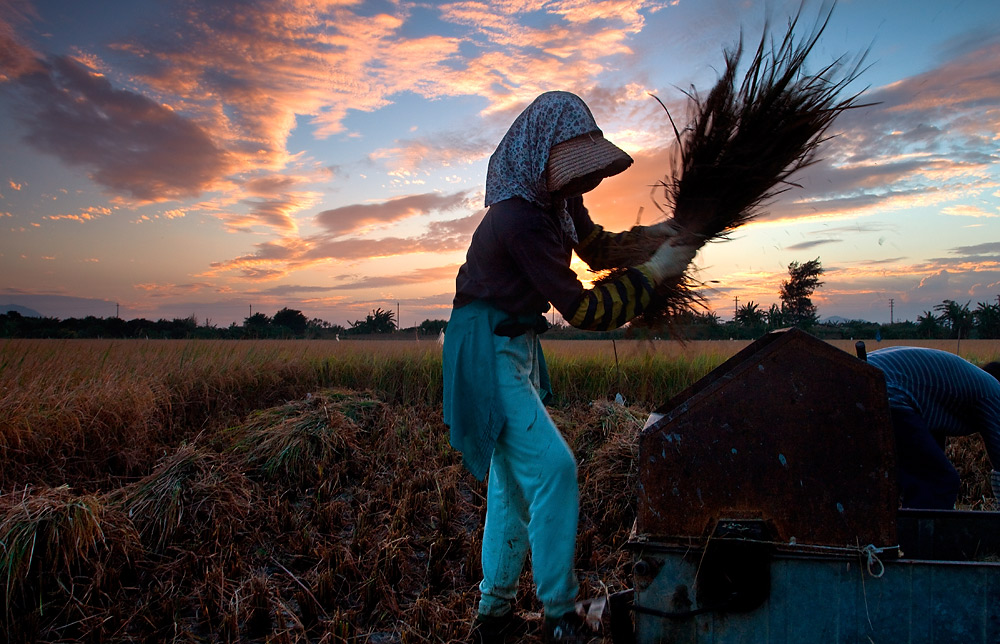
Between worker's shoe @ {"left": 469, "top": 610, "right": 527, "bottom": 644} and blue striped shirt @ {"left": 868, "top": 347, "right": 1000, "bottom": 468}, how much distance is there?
193 cm

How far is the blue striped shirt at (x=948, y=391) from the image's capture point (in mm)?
2799

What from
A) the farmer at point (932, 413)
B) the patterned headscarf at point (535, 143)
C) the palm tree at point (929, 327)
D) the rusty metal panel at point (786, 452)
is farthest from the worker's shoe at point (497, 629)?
the palm tree at point (929, 327)

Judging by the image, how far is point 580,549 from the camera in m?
3.17

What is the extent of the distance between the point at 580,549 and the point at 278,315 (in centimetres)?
3424

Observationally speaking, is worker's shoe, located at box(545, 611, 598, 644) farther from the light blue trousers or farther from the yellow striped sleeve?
the yellow striped sleeve

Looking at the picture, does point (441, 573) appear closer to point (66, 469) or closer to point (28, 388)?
point (66, 469)

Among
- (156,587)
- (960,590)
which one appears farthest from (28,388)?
(960,590)

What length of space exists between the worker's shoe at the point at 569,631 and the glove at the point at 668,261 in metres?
1.12

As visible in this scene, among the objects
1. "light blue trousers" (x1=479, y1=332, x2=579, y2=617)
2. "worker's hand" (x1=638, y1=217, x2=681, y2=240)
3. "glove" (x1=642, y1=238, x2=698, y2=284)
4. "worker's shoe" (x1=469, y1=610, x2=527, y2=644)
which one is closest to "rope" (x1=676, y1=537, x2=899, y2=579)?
"light blue trousers" (x1=479, y1=332, x2=579, y2=617)

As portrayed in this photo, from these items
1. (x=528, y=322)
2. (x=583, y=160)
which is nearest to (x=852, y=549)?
(x=528, y=322)

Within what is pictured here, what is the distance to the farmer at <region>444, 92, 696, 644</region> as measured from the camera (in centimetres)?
194

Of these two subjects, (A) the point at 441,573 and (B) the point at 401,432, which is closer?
(A) the point at 441,573

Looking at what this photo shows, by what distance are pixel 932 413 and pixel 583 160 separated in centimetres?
217

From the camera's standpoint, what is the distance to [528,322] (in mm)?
Answer: 2135
